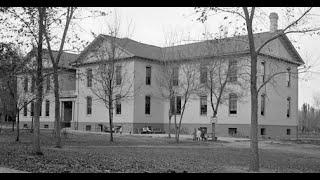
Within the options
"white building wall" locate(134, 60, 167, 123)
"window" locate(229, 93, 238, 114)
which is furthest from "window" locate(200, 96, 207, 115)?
"white building wall" locate(134, 60, 167, 123)

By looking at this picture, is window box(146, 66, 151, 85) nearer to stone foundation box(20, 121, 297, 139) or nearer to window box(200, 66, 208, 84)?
stone foundation box(20, 121, 297, 139)

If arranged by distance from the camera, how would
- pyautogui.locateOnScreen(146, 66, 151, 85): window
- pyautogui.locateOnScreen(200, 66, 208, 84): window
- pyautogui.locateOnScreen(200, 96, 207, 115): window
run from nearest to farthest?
→ pyautogui.locateOnScreen(200, 66, 208, 84): window < pyautogui.locateOnScreen(200, 96, 207, 115): window < pyautogui.locateOnScreen(146, 66, 151, 85): window

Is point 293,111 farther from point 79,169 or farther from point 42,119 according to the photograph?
point 79,169

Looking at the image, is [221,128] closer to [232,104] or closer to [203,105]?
[232,104]

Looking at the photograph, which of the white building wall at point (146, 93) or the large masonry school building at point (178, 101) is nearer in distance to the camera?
the large masonry school building at point (178, 101)

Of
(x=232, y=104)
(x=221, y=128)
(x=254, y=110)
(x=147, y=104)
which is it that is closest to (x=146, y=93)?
(x=147, y=104)

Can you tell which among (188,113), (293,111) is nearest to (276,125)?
(293,111)

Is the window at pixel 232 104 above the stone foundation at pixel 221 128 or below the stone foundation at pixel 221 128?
above

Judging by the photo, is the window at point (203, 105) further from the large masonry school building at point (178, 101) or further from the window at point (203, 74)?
the window at point (203, 74)

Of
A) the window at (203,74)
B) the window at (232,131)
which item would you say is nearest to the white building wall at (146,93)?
the window at (232,131)

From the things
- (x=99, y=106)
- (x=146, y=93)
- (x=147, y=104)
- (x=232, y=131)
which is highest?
(x=146, y=93)

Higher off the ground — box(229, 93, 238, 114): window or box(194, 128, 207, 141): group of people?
box(229, 93, 238, 114): window

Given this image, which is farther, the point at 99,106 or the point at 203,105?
the point at 99,106

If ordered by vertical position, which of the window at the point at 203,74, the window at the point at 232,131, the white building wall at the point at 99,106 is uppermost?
the window at the point at 203,74
